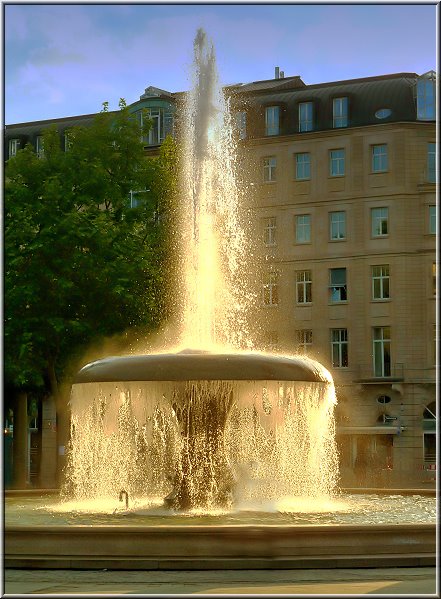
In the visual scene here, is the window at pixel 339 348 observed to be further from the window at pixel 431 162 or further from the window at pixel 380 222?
the window at pixel 431 162

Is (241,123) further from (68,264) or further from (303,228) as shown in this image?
(68,264)

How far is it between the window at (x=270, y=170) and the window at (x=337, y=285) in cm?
525

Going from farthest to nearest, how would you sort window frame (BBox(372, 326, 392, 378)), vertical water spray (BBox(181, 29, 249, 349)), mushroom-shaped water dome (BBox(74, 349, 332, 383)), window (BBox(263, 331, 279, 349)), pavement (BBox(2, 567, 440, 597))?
1. window frame (BBox(372, 326, 392, 378))
2. window (BBox(263, 331, 279, 349))
3. vertical water spray (BBox(181, 29, 249, 349))
4. mushroom-shaped water dome (BBox(74, 349, 332, 383))
5. pavement (BBox(2, 567, 440, 597))

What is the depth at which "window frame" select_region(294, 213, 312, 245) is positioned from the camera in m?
57.8

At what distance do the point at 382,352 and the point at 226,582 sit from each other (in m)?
44.8

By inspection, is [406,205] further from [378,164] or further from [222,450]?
[222,450]

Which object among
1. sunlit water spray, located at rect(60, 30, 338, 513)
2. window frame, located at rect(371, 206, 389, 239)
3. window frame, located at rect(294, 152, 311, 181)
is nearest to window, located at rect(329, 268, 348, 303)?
window frame, located at rect(371, 206, 389, 239)

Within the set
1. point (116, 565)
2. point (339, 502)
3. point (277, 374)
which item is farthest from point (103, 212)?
point (116, 565)

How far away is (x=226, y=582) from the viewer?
10.8 m

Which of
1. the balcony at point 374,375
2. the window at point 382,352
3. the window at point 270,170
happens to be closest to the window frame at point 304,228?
the window at point 270,170

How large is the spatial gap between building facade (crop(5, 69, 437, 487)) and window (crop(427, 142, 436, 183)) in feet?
0.14

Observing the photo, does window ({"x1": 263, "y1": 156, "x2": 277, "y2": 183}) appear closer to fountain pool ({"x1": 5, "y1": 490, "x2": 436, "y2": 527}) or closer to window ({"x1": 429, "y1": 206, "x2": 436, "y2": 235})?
window ({"x1": 429, "y1": 206, "x2": 436, "y2": 235})

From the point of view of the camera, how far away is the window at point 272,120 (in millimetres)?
59688

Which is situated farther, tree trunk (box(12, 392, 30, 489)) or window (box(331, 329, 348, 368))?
window (box(331, 329, 348, 368))
